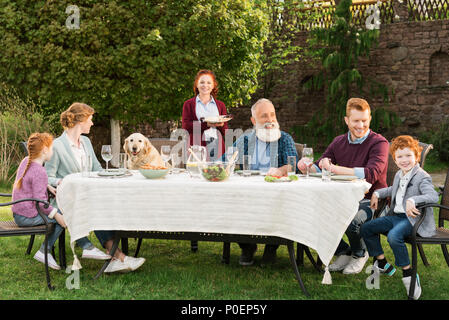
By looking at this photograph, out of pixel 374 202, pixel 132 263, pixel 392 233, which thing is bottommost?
pixel 132 263

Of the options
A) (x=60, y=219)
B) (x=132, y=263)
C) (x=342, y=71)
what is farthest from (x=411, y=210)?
(x=342, y=71)

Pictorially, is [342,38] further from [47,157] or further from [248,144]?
[47,157]

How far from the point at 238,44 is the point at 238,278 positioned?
7.76 meters

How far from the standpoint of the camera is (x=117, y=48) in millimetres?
10430

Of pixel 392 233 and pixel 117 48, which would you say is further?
pixel 117 48

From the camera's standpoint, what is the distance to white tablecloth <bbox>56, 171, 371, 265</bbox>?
3668mm

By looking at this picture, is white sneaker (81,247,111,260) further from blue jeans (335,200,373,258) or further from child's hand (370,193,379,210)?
child's hand (370,193,379,210)

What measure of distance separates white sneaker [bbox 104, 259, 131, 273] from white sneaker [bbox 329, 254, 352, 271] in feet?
6.07

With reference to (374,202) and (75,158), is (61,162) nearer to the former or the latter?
(75,158)

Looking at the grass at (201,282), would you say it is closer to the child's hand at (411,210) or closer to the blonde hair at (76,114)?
the child's hand at (411,210)

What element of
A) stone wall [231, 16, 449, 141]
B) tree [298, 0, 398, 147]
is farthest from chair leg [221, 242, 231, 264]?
stone wall [231, 16, 449, 141]

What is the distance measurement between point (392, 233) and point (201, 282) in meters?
1.63

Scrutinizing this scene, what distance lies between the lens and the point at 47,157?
14.0ft

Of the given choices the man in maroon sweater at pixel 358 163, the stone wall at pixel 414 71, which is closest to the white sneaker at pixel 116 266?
the man in maroon sweater at pixel 358 163
